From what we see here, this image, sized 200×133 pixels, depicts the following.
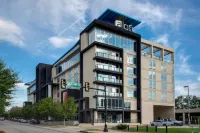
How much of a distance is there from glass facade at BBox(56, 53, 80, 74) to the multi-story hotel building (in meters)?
0.28

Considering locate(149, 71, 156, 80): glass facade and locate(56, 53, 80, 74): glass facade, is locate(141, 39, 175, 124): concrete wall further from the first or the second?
locate(56, 53, 80, 74): glass facade

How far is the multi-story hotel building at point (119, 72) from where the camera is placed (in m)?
64.7

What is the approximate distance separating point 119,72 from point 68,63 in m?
23.0

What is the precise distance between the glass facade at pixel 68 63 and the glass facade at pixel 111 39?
1173cm

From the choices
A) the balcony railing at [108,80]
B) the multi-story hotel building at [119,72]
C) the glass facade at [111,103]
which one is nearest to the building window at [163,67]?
the multi-story hotel building at [119,72]

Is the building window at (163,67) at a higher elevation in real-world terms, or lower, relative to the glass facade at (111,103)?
higher

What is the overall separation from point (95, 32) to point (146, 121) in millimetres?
26395

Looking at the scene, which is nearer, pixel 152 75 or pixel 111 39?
pixel 111 39

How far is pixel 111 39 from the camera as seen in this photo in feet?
222

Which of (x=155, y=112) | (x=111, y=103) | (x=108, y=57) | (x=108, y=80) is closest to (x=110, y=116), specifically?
(x=111, y=103)

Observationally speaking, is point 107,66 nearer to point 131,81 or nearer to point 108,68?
point 108,68

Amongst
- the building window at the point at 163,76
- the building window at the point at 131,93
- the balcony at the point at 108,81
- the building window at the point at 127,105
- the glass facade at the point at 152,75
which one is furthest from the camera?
the building window at the point at 163,76

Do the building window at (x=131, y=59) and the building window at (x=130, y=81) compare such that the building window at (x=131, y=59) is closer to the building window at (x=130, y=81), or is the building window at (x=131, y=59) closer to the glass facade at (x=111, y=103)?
the building window at (x=130, y=81)

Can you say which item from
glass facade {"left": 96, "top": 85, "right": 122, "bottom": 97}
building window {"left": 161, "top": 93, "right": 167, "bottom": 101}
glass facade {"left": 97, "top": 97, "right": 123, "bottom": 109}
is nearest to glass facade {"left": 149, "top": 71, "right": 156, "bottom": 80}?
building window {"left": 161, "top": 93, "right": 167, "bottom": 101}
